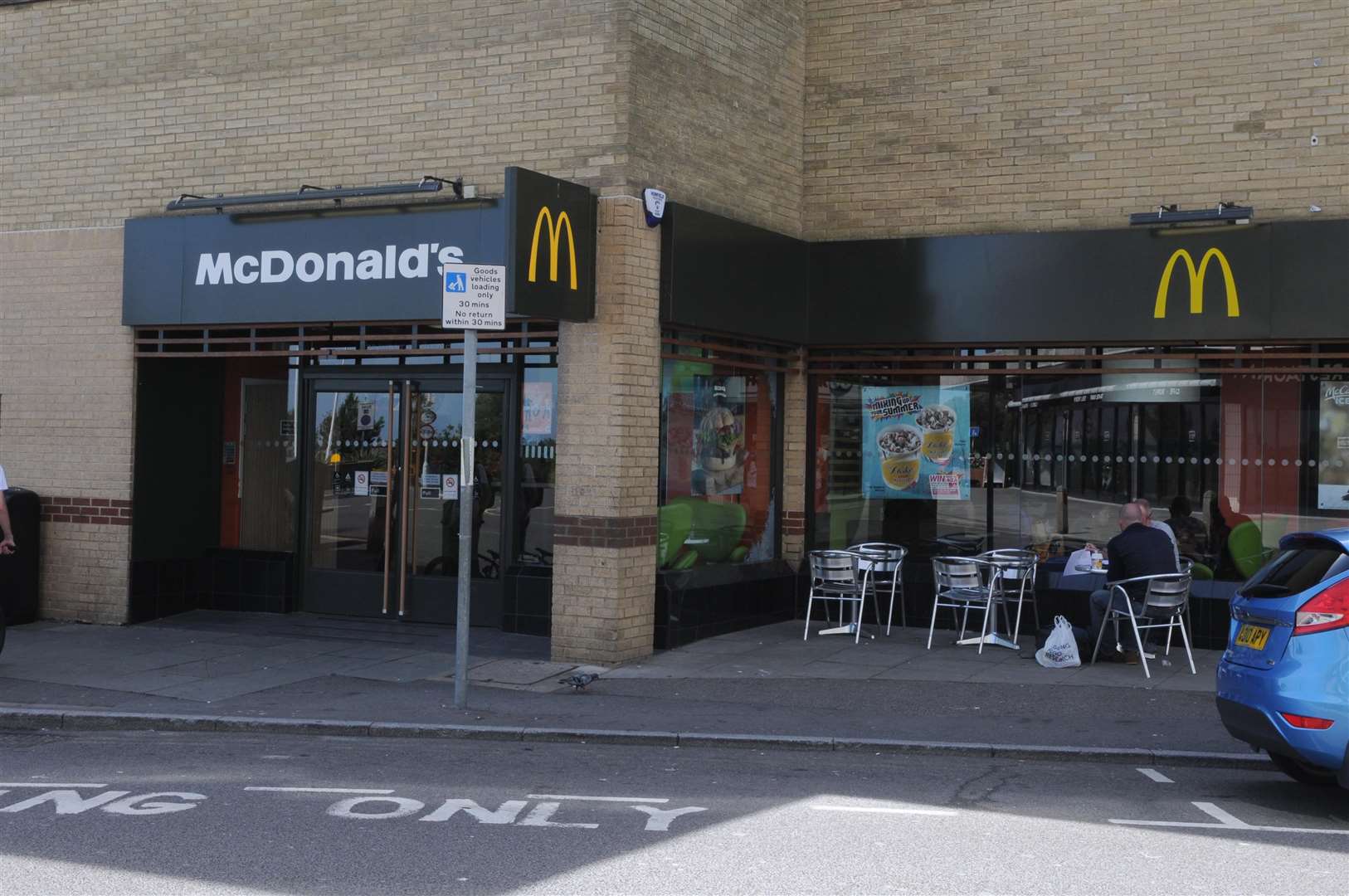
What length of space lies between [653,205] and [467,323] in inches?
106

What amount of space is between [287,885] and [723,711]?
450 cm

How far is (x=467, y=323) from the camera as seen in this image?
9648 millimetres

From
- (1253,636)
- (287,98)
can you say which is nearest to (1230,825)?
(1253,636)

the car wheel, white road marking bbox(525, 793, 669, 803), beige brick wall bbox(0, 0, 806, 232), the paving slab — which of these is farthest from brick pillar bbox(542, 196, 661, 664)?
the car wheel

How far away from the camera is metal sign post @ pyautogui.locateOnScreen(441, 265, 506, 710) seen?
9633 millimetres

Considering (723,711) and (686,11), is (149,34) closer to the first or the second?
(686,11)

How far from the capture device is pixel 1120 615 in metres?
11.7

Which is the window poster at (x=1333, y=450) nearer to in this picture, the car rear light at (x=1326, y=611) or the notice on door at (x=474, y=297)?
the car rear light at (x=1326, y=611)

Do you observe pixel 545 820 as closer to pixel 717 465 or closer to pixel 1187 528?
pixel 717 465

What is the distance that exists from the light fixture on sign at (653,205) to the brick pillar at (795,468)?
3137mm

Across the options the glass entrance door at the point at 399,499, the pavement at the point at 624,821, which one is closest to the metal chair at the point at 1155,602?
the pavement at the point at 624,821

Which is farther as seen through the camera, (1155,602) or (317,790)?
(1155,602)

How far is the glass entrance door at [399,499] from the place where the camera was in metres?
13.4

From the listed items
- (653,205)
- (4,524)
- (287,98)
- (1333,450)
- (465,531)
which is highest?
(287,98)
